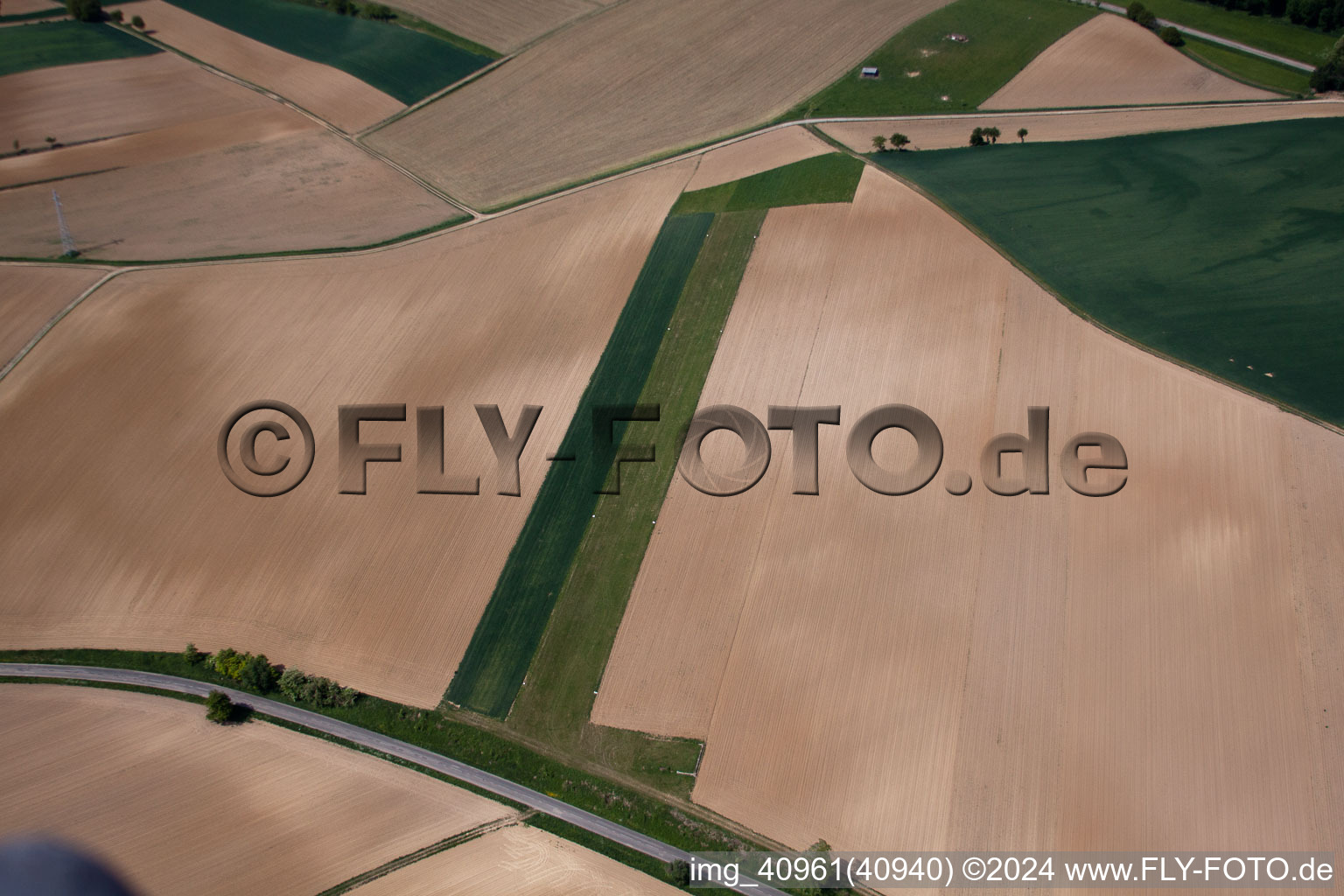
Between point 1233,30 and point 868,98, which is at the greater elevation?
point 1233,30

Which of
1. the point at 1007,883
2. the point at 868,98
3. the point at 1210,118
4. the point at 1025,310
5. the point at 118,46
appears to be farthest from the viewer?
the point at 118,46

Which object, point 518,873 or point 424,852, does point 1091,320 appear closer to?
point 518,873

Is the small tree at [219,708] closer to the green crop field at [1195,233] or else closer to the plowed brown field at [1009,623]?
the plowed brown field at [1009,623]

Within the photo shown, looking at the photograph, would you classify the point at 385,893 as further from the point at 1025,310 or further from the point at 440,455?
the point at 1025,310

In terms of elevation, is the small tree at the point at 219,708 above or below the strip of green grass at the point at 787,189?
below

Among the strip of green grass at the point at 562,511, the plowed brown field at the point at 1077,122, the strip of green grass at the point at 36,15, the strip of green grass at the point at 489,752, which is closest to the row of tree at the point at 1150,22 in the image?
the plowed brown field at the point at 1077,122

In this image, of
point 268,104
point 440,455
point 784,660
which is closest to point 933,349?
point 784,660
